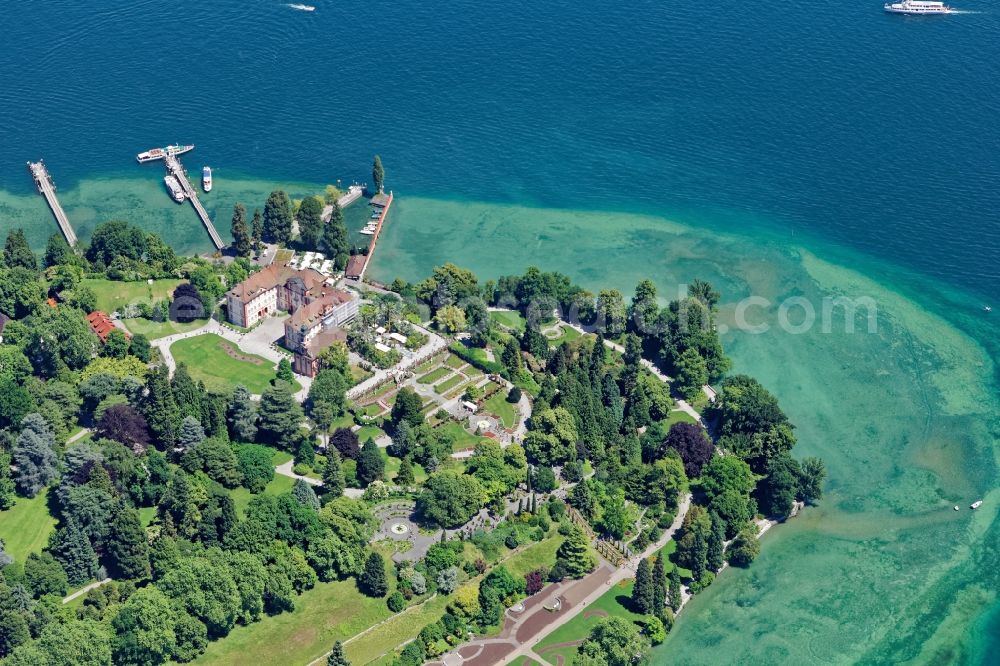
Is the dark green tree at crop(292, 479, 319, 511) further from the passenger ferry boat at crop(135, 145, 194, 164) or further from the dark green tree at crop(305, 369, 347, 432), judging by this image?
the passenger ferry boat at crop(135, 145, 194, 164)

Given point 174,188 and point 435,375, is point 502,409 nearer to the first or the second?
point 435,375

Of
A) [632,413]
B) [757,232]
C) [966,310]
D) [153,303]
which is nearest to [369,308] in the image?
[153,303]

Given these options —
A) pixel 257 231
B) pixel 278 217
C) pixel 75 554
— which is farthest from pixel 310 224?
pixel 75 554

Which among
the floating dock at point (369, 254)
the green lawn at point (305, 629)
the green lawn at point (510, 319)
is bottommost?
the green lawn at point (305, 629)

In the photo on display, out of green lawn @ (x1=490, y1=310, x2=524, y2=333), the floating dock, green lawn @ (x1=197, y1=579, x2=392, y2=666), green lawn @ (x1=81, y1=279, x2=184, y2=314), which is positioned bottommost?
green lawn @ (x1=197, y1=579, x2=392, y2=666)

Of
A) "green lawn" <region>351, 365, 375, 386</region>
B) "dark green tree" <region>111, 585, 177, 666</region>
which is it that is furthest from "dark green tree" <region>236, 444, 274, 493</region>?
"dark green tree" <region>111, 585, 177, 666</region>

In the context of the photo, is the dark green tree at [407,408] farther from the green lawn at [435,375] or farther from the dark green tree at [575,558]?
the dark green tree at [575,558]

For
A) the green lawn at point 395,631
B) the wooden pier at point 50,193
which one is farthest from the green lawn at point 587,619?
the wooden pier at point 50,193

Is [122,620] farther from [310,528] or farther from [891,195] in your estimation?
[891,195]
